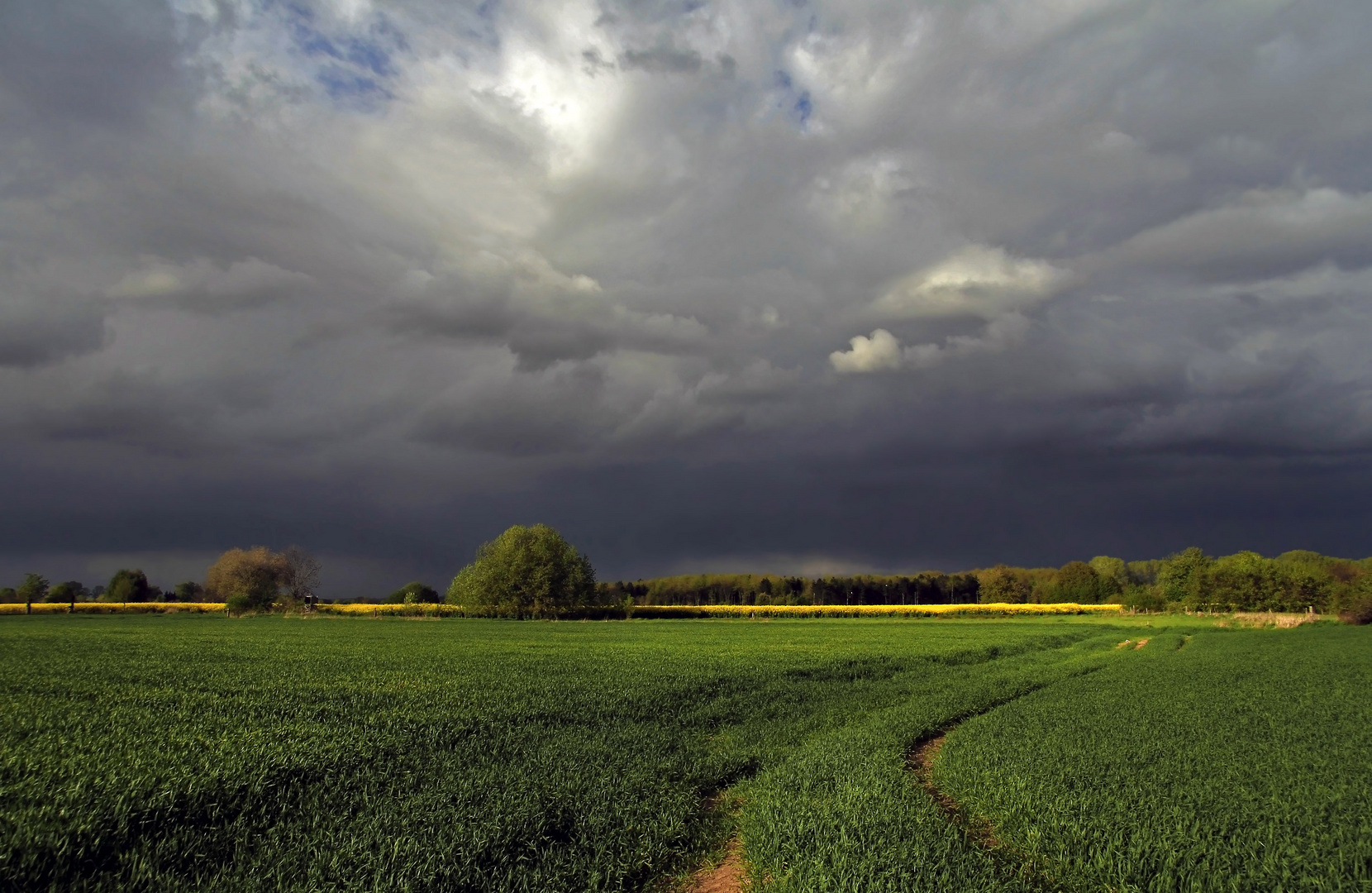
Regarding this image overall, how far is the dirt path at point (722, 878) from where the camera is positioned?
8047 mm

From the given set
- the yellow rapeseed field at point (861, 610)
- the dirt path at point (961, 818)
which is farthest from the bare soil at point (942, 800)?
the yellow rapeseed field at point (861, 610)

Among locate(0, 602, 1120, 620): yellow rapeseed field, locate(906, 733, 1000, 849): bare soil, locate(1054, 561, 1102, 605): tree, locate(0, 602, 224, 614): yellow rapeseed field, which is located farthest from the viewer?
Result: locate(1054, 561, 1102, 605): tree

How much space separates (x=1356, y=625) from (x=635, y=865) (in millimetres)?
107477

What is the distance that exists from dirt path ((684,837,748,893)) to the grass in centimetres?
353

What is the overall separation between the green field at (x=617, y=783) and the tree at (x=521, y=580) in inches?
2962

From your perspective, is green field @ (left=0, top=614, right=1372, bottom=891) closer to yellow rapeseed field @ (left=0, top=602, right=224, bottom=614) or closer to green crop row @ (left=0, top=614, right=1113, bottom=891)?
green crop row @ (left=0, top=614, right=1113, bottom=891)

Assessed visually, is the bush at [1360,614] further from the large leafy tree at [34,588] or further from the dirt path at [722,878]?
the large leafy tree at [34,588]

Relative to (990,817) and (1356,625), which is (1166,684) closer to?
(990,817)

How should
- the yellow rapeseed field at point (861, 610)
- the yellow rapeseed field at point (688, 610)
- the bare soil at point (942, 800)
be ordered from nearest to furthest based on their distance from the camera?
the bare soil at point (942, 800)
the yellow rapeseed field at point (688, 610)
the yellow rapeseed field at point (861, 610)

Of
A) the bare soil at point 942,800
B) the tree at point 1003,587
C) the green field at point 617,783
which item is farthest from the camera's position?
the tree at point 1003,587

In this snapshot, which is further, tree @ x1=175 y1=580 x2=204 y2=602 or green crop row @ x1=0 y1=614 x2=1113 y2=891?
tree @ x1=175 y1=580 x2=204 y2=602

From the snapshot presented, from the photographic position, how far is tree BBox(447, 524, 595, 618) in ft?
319

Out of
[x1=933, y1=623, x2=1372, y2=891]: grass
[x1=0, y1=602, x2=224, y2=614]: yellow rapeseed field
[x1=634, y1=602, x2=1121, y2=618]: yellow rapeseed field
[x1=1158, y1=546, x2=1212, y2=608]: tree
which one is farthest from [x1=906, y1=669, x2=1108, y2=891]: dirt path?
[x1=1158, y1=546, x2=1212, y2=608]: tree

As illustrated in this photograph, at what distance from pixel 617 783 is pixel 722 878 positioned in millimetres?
3021
